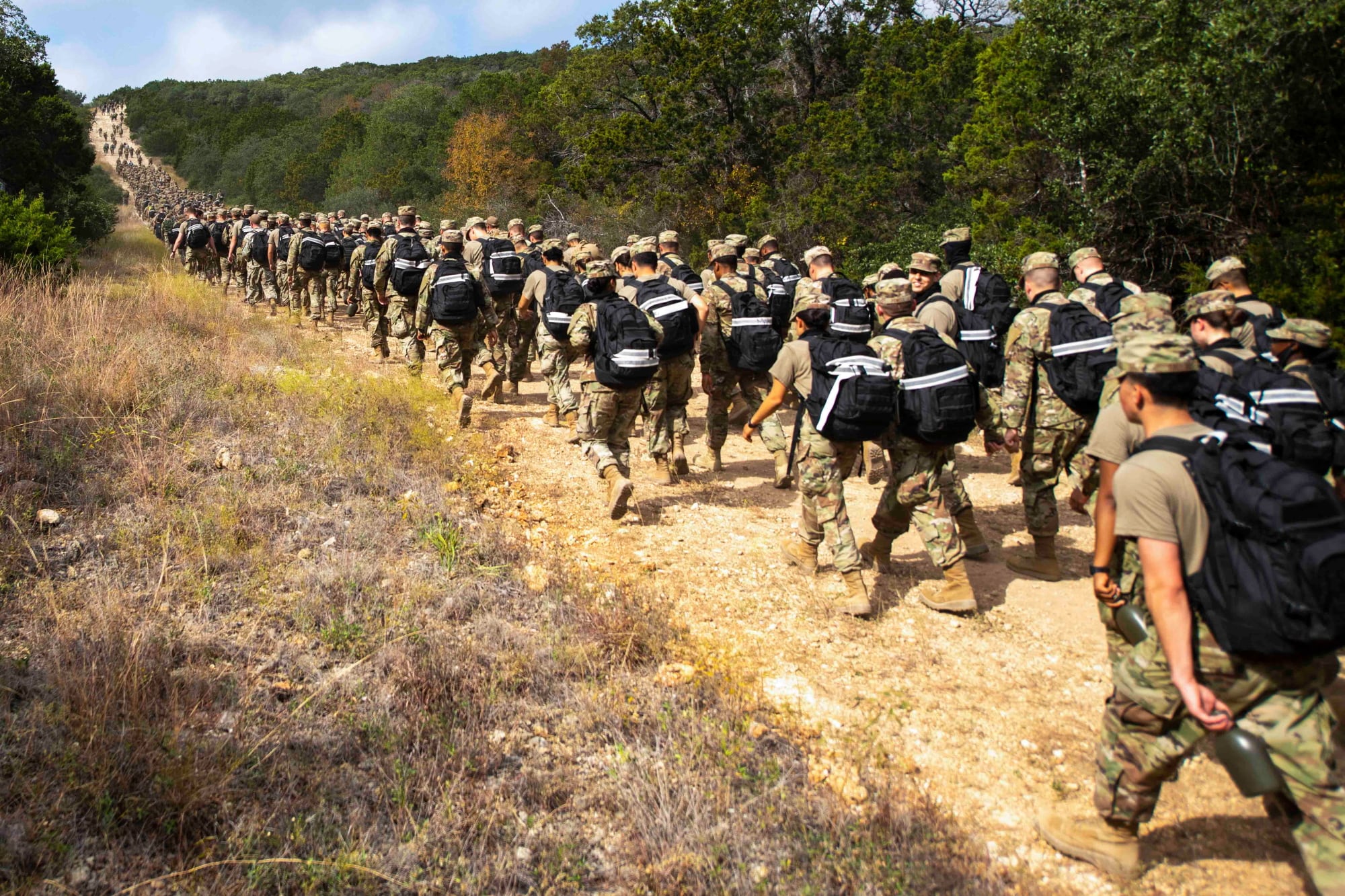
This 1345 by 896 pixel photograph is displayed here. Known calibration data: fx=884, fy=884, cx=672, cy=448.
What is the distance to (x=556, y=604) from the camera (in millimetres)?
5098

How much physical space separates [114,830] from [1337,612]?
13.2ft

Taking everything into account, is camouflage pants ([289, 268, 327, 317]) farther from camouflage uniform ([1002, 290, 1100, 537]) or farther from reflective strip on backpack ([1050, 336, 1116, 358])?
reflective strip on backpack ([1050, 336, 1116, 358])

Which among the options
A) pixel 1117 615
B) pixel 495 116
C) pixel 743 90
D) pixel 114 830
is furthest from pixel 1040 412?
pixel 495 116

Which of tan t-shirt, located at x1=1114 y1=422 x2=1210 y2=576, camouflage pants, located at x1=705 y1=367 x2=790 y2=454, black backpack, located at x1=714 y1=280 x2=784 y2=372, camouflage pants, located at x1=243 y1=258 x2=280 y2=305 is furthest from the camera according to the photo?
camouflage pants, located at x1=243 y1=258 x2=280 y2=305

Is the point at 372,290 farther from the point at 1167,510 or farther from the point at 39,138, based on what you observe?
the point at 39,138

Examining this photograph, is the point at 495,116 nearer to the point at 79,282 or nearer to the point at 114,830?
the point at 79,282

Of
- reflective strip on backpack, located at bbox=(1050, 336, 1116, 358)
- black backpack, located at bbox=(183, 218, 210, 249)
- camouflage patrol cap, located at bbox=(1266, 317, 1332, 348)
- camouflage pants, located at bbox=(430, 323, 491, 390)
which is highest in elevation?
black backpack, located at bbox=(183, 218, 210, 249)

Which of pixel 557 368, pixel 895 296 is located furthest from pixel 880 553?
pixel 557 368

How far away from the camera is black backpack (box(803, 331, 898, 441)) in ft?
16.6

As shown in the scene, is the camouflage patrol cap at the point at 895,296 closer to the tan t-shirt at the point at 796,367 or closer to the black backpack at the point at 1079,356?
the tan t-shirt at the point at 796,367

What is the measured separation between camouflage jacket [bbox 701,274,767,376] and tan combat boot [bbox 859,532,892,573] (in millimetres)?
2786

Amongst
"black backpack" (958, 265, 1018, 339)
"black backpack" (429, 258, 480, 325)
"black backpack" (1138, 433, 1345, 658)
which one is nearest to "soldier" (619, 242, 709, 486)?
"black backpack" (958, 265, 1018, 339)

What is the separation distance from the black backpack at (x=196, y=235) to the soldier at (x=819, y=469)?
54.7ft

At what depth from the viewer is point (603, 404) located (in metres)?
6.88
